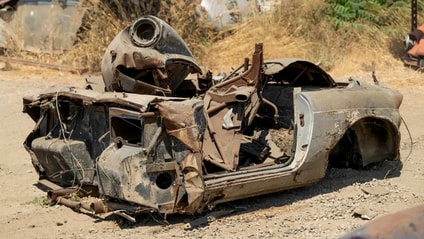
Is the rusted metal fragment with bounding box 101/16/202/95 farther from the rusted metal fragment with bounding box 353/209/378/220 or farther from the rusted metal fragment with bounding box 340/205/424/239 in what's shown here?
the rusted metal fragment with bounding box 340/205/424/239

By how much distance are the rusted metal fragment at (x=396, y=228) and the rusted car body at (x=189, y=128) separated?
11.9 feet

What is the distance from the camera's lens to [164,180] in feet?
19.0

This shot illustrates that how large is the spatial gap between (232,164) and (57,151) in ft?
5.69

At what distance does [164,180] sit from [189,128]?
1.58ft

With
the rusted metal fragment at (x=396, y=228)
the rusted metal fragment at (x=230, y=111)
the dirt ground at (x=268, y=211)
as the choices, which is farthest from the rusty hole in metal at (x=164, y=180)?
the rusted metal fragment at (x=396, y=228)

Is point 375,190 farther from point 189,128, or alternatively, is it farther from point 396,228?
point 396,228

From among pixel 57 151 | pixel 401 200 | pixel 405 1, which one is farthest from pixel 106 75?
pixel 405 1

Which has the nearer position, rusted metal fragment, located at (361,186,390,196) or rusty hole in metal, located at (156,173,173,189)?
rusty hole in metal, located at (156,173,173,189)

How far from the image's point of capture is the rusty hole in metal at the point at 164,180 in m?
5.73

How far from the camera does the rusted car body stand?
570 centimetres

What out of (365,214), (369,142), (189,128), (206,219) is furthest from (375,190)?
(189,128)

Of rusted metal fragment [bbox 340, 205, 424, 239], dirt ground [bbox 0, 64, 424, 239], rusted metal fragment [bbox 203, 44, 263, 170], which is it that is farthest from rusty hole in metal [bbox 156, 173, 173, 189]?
rusted metal fragment [bbox 340, 205, 424, 239]

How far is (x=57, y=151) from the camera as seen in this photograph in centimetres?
668

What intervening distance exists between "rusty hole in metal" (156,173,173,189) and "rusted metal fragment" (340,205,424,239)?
12.6 feet
